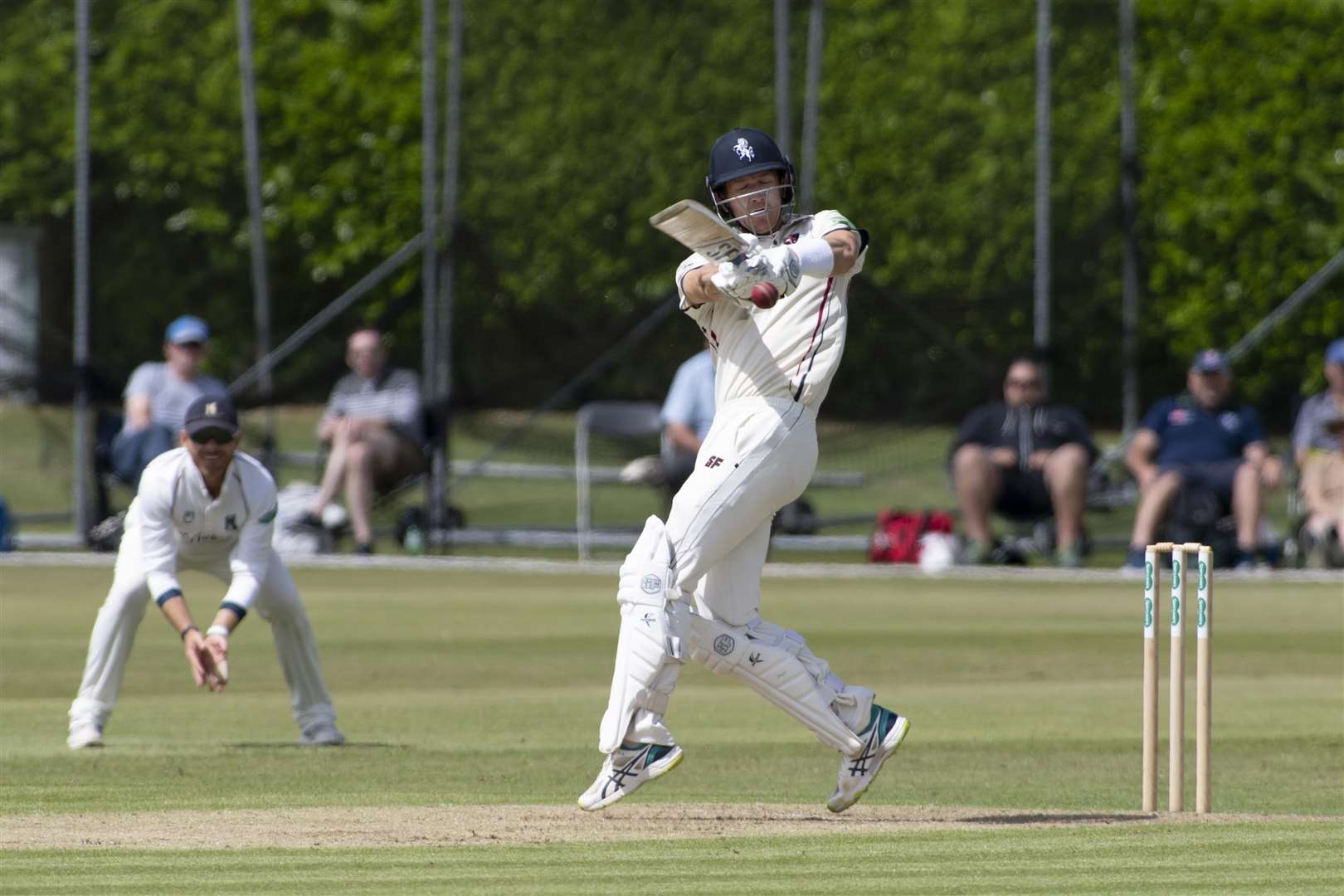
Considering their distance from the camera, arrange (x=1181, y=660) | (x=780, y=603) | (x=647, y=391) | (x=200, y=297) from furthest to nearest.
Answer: (x=200, y=297), (x=647, y=391), (x=780, y=603), (x=1181, y=660)

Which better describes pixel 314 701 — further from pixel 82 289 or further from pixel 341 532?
pixel 82 289

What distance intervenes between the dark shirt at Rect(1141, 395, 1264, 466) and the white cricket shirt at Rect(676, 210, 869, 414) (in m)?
10.0

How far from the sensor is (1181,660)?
659cm

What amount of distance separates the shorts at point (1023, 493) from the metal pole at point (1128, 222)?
2.35 metres

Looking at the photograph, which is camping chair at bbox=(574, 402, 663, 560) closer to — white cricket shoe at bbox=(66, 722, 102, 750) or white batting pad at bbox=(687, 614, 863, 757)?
white cricket shoe at bbox=(66, 722, 102, 750)

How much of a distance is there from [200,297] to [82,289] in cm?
185

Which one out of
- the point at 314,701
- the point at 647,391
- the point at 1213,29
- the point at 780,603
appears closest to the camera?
the point at 314,701

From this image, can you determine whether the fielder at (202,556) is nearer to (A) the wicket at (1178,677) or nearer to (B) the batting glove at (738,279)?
(B) the batting glove at (738,279)

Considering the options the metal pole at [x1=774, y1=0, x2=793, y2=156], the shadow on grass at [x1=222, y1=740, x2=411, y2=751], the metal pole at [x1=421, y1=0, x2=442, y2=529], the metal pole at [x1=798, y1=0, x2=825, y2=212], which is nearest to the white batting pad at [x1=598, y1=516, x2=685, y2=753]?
the shadow on grass at [x1=222, y1=740, x2=411, y2=751]

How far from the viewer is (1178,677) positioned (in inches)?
262

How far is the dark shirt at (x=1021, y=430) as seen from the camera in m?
16.4

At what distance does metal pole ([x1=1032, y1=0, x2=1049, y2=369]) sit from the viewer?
60.5 ft

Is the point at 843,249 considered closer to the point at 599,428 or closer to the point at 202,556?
the point at 202,556

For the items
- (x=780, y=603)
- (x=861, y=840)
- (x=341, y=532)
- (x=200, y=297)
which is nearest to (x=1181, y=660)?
(x=861, y=840)
